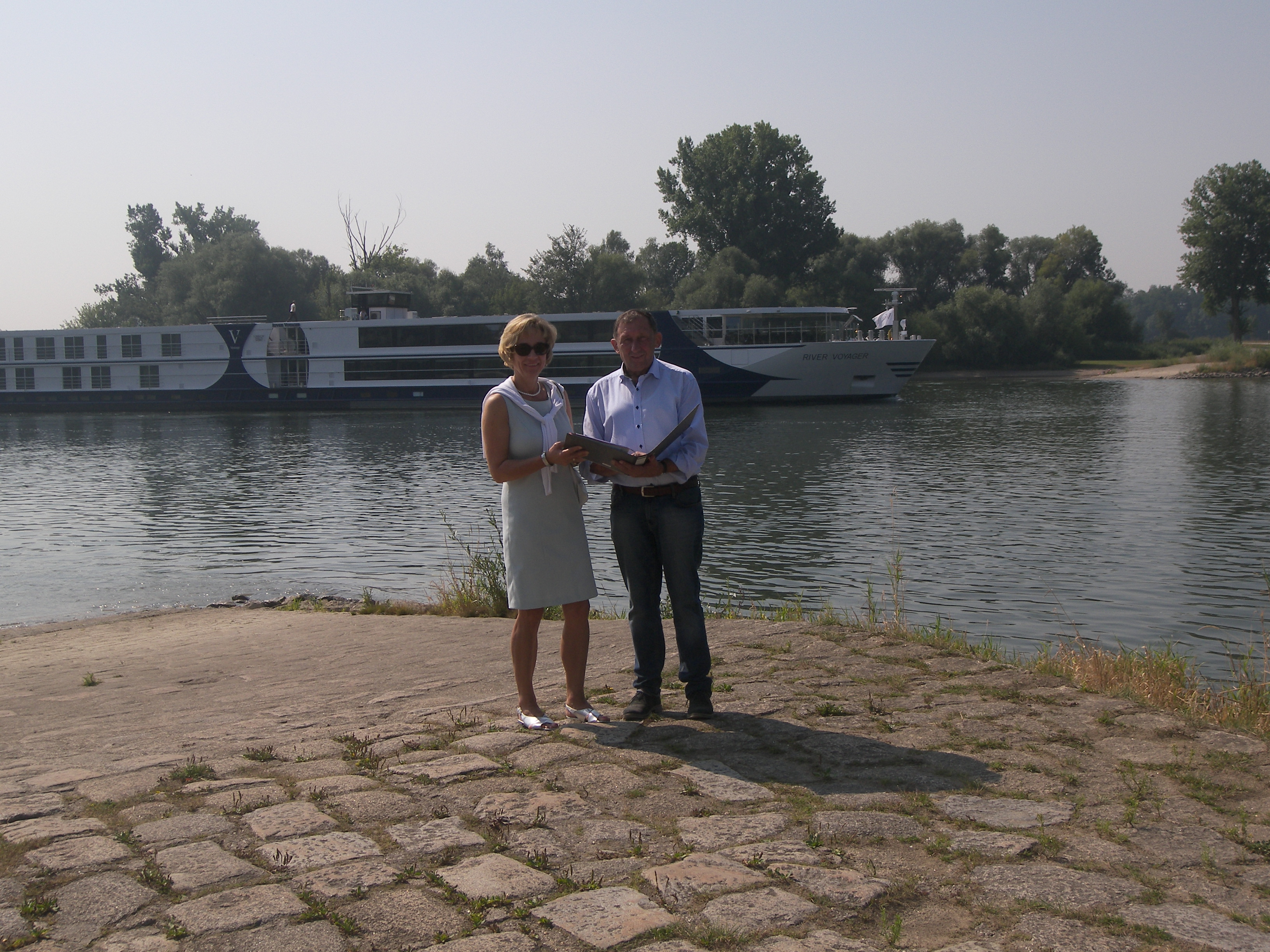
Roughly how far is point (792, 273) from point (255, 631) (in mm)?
78580

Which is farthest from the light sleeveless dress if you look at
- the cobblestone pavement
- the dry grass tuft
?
the dry grass tuft

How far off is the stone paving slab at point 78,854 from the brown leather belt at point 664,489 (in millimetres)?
2429

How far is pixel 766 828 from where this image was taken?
11.3 feet

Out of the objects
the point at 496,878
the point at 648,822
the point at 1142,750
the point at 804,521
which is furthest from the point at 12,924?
the point at 804,521

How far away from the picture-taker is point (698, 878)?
3064 mm

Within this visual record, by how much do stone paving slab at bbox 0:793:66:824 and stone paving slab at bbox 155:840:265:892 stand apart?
26.5 inches

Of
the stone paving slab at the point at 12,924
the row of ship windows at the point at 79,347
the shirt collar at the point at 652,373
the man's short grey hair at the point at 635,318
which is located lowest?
the stone paving slab at the point at 12,924

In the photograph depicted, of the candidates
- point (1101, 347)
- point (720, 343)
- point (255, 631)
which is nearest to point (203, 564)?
point (255, 631)

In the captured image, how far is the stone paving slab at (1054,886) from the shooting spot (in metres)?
2.92

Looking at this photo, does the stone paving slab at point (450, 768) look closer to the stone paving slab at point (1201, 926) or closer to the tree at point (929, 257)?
the stone paving slab at point (1201, 926)

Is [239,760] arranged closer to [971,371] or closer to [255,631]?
[255,631]

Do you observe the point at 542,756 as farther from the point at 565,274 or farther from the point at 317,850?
the point at 565,274

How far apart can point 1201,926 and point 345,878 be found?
7.62 ft

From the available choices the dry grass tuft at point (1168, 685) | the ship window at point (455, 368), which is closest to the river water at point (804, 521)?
the dry grass tuft at point (1168, 685)
